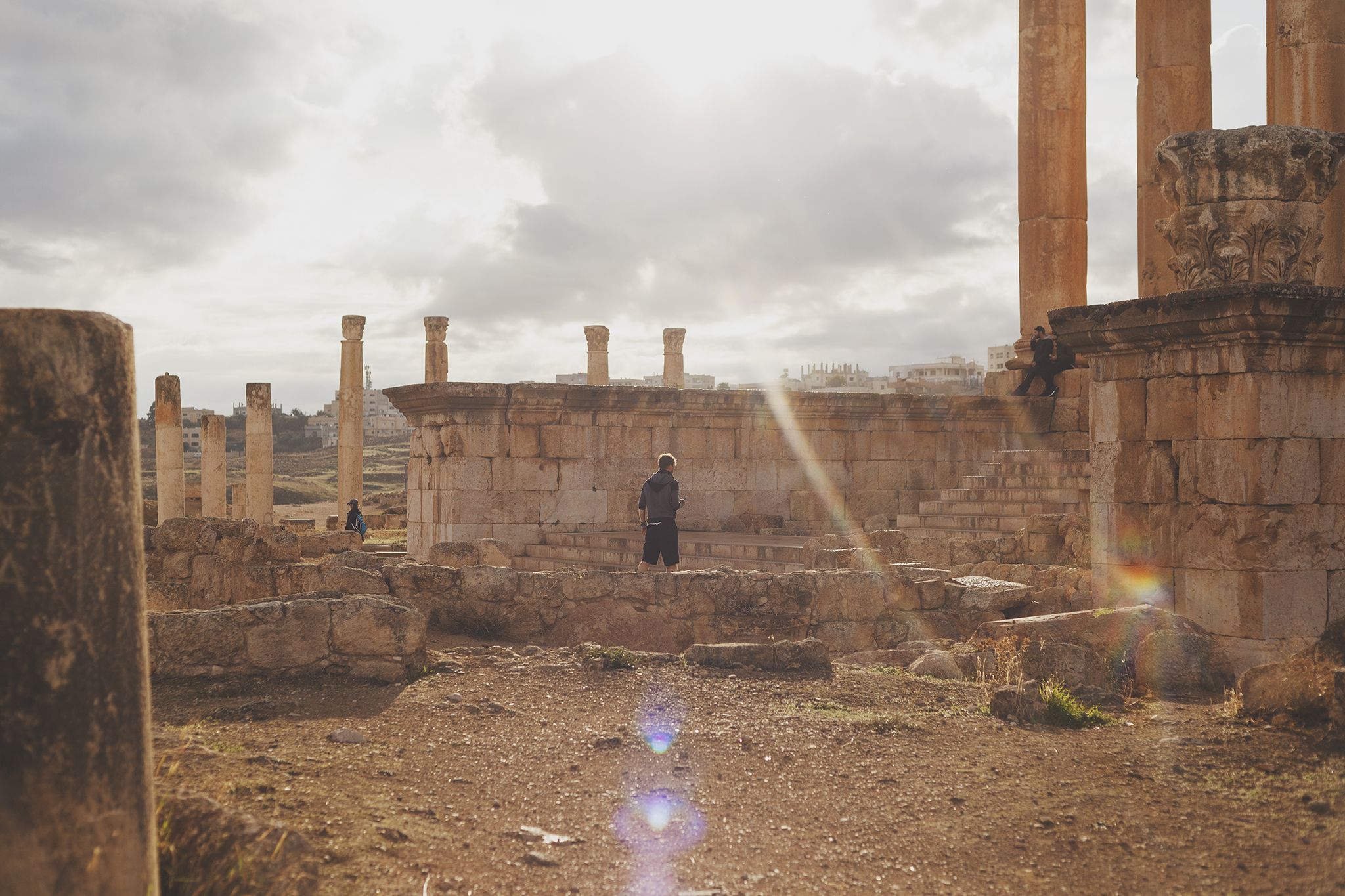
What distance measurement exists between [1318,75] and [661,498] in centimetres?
1125

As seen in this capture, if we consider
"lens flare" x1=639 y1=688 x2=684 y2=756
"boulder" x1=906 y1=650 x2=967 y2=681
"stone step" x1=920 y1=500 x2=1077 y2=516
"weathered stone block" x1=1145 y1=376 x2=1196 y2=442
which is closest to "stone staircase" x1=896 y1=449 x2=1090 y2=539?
"stone step" x1=920 y1=500 x2=1077 y2=516

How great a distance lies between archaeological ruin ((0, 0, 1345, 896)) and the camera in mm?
2848

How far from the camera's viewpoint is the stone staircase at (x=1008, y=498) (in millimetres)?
14247

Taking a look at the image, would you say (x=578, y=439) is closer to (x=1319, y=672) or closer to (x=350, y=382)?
(x=1319, y=672)

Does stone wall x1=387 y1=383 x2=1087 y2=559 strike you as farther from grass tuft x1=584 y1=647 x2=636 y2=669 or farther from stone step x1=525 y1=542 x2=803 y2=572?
grass tuft x1=584 y1=647 x2=636 y2=669

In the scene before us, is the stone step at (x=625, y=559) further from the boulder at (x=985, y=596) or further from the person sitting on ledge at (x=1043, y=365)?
the person sitting on ledge at (x=1043, y=365)

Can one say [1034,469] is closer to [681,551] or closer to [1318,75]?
[681,551]

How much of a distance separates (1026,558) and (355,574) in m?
6.75

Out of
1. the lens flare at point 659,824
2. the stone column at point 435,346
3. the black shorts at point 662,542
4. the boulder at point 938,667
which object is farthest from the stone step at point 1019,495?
the stone column at point 435,346

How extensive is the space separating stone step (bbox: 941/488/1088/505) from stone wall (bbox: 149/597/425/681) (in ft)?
31.4

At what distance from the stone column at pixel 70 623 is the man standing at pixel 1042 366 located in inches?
652

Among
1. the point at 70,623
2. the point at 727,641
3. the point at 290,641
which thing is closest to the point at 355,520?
the point at 727,641

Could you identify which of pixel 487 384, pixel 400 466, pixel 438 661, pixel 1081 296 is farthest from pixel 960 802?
pixel 400 466

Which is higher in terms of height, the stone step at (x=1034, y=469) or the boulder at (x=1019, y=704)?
the stone step at (x=1034, y=469)
